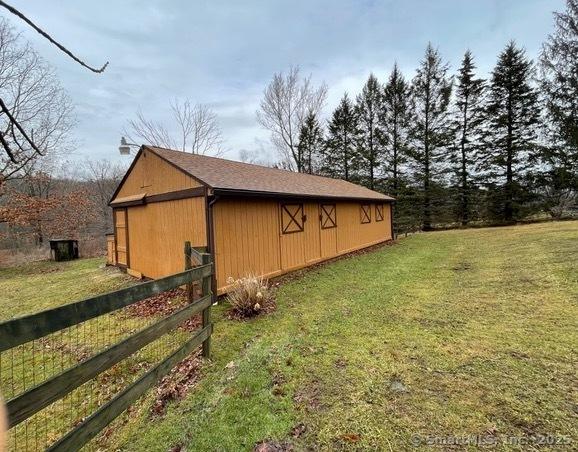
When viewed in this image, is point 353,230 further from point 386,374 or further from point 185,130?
point 185,130

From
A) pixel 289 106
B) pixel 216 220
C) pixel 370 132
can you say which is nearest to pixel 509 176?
pixel 370 132

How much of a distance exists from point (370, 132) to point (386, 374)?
24.8m

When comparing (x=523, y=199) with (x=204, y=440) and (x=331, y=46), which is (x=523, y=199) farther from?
(x=204, y=440)

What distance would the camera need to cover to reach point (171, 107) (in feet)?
71.7

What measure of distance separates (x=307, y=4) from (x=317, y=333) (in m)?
7.47

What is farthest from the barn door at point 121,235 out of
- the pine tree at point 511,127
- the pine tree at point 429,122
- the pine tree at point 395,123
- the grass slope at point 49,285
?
the pine tree at point 511,127

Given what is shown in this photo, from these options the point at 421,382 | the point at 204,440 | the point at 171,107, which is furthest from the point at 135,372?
the point at 171,107

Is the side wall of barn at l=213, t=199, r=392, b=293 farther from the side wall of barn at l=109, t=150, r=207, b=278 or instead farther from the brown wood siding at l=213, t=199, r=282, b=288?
the side wall of barn at l=109, t=150, r=207, b=278

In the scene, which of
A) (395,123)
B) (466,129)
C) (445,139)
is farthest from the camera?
(395,123)

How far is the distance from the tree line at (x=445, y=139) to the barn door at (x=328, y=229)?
1308 centimetres

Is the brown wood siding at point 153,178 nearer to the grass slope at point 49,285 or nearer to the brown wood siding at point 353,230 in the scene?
the grass slope at point 49,285

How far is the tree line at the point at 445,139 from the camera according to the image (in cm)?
2059

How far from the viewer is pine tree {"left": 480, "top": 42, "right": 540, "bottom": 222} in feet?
69.5

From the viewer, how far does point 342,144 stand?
2630 cm
